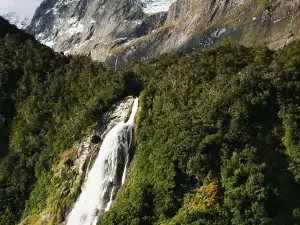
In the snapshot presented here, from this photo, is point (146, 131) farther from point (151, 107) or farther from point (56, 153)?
point (56, 153)

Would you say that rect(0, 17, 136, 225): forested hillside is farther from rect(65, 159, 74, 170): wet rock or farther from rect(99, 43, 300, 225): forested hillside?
rect(99, 43, 300, 225): forested hillside

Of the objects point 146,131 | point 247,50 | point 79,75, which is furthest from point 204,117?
point 79,75

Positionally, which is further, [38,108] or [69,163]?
[38,108]

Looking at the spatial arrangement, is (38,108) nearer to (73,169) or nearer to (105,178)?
(73,169)

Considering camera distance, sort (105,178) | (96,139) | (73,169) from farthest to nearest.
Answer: (96,139), (73,169), (105,178)

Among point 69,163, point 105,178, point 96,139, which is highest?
point 96,139

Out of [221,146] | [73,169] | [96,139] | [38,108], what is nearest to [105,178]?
[73,169]

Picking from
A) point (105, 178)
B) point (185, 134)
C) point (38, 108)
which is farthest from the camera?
point (38, 108)
